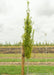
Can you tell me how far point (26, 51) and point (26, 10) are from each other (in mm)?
2259

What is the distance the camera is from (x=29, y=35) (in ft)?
26.1

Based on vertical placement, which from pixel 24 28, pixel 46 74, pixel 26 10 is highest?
pixel 26 10

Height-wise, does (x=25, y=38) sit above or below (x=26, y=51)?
above

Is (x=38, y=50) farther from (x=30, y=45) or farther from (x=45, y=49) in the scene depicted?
(x=30, y=45)

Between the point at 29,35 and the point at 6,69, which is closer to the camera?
the point at 29,35

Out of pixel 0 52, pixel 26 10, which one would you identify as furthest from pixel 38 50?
pixel 26 10

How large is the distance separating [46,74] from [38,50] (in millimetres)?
15838

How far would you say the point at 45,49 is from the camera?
2484 cm

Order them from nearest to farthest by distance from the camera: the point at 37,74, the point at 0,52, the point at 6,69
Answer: the point at 37,74
the point at 6,69
the point at 0,52

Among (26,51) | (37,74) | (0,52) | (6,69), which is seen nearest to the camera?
(26,51)

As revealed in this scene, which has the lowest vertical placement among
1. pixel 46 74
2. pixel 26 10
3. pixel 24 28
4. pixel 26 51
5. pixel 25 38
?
pixel 46 74

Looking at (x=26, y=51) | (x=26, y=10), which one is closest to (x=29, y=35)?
(x=26, y=51)

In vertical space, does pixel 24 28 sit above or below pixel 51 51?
above

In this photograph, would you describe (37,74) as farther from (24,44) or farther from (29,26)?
(29,26)
